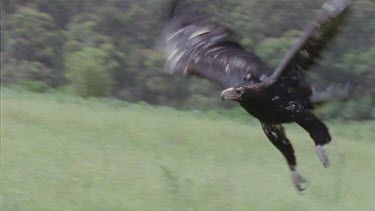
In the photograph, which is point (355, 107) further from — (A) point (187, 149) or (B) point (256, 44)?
(A) point (187, 149)

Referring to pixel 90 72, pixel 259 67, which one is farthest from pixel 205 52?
pixel 90 72

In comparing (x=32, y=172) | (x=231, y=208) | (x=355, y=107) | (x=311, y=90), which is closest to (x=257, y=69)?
(x=311, y=90)

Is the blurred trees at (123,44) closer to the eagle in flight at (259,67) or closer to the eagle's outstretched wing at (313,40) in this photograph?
the eagle in flight at (259,67)

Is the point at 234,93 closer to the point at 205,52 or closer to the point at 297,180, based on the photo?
the point at 205,52

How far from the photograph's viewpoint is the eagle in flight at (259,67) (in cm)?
513

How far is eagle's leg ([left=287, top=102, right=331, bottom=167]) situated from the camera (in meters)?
5.52

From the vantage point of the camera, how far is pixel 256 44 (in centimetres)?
2086

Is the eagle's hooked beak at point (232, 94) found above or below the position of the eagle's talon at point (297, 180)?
above

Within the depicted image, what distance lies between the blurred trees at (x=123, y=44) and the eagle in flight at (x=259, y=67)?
1156 centimetres

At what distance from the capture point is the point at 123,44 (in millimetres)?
26891

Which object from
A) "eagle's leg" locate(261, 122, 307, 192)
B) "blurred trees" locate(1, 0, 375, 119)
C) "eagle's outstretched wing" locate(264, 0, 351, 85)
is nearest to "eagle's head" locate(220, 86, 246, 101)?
"eagle's outstretched wing" locate(264, 0, 351, 85)

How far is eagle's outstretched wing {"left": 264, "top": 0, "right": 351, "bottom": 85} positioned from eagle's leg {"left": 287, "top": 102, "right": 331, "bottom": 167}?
25cm

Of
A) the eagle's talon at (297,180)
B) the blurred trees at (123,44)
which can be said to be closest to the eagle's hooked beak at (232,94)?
the eagle's talon at (297,180)

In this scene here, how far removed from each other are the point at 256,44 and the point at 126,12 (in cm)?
722
